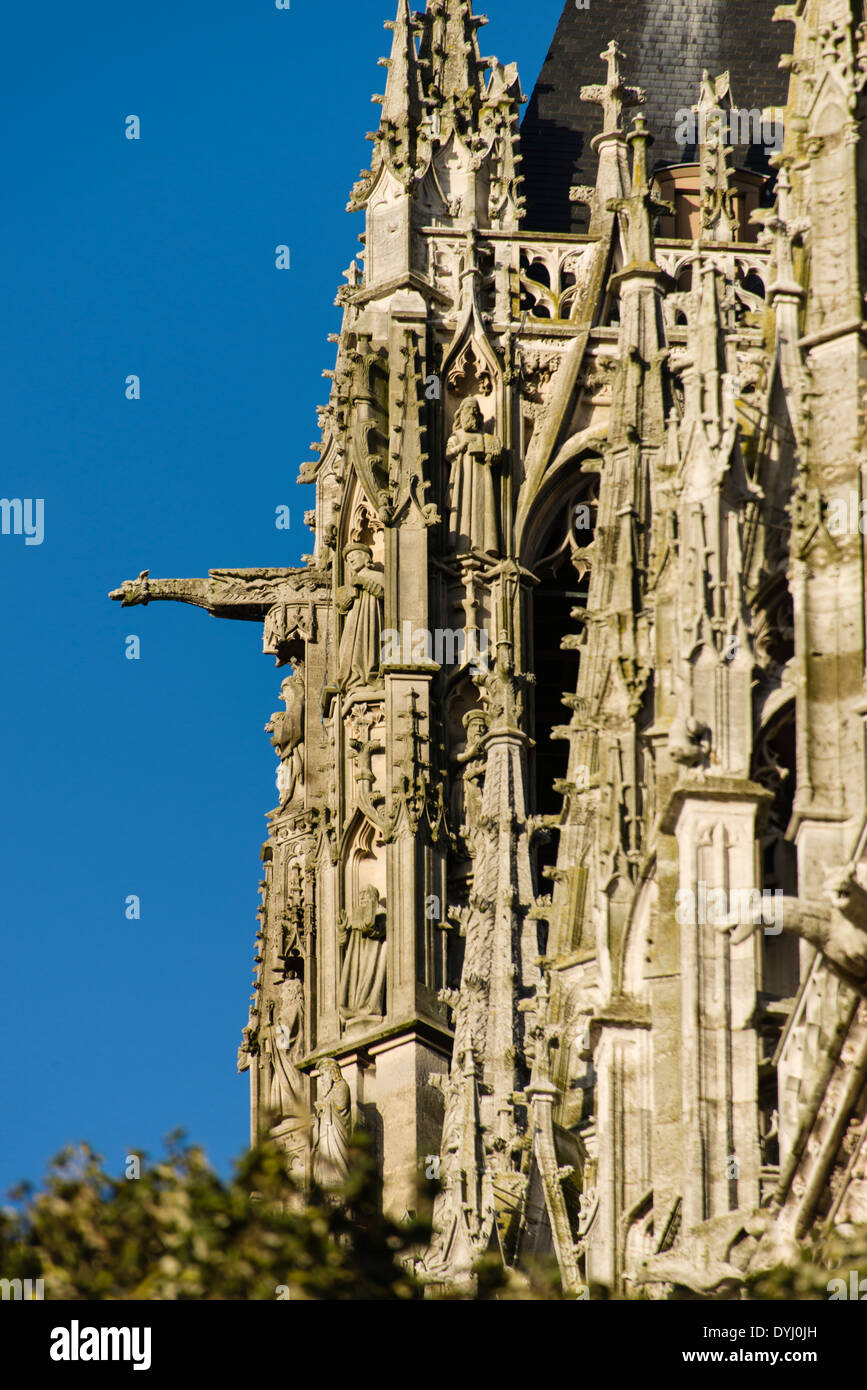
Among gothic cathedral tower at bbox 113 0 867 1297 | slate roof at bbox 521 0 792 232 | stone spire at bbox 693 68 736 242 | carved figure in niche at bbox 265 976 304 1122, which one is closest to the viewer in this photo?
gothic cathedral tower at bbox 113 0 867 1297

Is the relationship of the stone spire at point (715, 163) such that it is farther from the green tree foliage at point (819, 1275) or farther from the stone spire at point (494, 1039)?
the green tree foliage at point (819, 1275)

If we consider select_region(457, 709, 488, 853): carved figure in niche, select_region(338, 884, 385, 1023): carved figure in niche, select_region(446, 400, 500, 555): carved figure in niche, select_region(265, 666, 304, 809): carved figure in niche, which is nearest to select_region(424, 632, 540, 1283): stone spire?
select_region(338, 884, 385, 1023): carved figure in niche

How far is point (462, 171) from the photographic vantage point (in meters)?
59.8

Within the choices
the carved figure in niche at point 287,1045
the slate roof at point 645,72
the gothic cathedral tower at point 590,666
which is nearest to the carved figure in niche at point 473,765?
the gothic cathedral tower at point 590,666

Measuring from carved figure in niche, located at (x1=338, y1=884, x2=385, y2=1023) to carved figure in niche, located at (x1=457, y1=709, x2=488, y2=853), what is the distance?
Answer: 1.42 metres

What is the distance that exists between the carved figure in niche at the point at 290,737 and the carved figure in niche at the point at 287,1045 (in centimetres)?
330

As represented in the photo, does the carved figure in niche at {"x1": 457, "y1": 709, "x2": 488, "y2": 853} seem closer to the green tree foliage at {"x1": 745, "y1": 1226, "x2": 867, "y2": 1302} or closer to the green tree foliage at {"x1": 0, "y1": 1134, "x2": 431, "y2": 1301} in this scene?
the green tree foliage at {"x1": 745, "y1": 1226, "x2": 867, "y2": 1302}

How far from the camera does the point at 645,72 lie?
6625 centimetres

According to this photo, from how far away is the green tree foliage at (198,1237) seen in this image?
922 inches

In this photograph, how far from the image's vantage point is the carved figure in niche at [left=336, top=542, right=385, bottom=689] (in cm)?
5431

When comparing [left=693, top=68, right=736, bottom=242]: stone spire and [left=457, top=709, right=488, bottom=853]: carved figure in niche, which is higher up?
[left=693, top=68, right=736, bottom=242]: stone spire

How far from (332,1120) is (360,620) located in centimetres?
A: 991

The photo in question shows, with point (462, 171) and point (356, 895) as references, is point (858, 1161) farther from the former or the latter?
point (462, 171)
